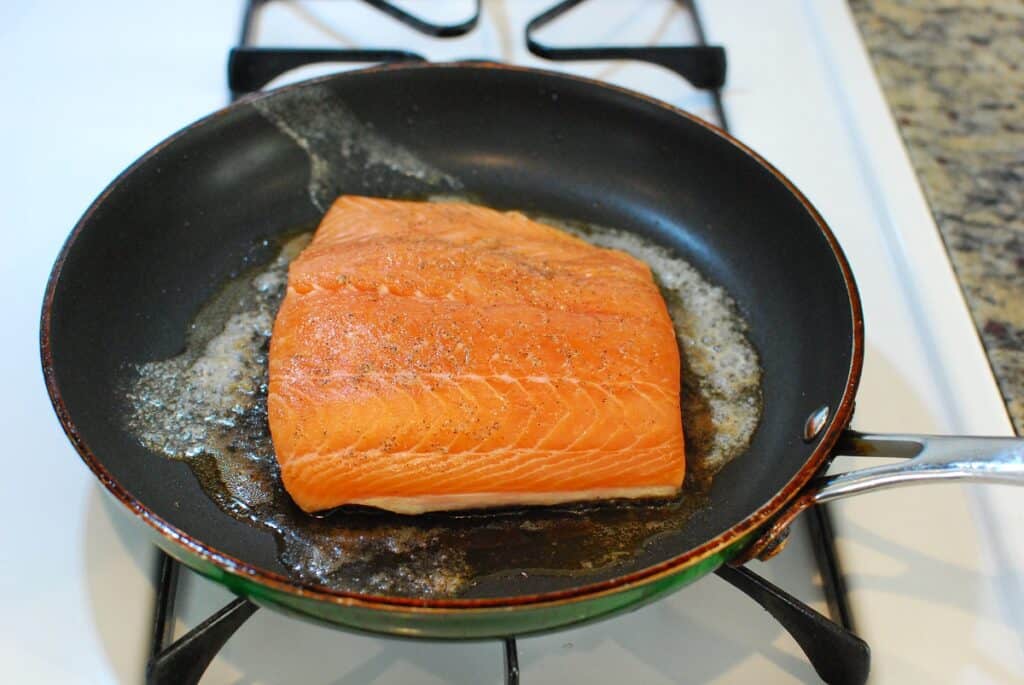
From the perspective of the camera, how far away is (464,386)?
1.14 metres

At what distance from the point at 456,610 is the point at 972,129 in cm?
149

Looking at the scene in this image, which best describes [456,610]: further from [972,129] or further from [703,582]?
[972,129]

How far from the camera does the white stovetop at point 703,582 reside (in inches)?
41.3

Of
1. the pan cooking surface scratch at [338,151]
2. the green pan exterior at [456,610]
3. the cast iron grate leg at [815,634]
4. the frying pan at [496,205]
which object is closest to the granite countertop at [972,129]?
the frying pan at [496,205]

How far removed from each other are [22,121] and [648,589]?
1.40m

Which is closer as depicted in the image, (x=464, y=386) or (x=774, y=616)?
(x=774, y=616)

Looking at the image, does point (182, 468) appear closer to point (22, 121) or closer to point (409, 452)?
point (409, 452)

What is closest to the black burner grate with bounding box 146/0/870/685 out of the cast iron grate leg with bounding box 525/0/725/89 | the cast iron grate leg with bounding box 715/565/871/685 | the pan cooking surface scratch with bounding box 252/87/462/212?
the cast iron grate leg with bounding box 715/565/871/685

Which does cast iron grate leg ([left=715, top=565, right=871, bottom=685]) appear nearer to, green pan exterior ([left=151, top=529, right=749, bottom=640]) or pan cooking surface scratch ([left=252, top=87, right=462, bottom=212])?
green pan exterior ([left=151, top=529, right=749, bottom=640])

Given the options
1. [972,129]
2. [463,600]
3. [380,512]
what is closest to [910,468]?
[463,600]

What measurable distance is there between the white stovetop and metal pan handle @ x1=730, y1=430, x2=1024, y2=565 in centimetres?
17

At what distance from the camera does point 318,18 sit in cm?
189

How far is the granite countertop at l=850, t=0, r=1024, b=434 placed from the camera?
→ 151 cm

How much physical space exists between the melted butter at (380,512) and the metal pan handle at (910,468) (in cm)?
18
